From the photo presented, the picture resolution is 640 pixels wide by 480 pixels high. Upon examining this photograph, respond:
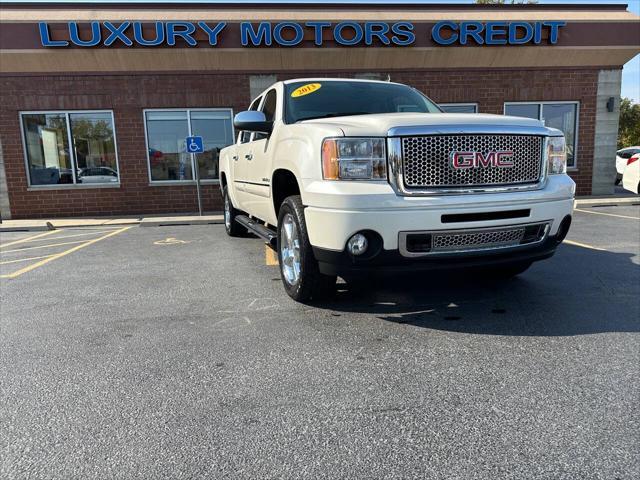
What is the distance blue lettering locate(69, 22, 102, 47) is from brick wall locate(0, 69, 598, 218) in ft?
2.80

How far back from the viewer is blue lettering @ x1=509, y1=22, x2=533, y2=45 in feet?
41.5

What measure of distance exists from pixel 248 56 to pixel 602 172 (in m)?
11.0

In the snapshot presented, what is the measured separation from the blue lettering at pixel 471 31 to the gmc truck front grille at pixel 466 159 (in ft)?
33.1

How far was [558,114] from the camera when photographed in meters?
14.0

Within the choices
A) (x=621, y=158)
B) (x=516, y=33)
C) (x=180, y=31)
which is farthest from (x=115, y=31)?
(x=621, y=158)

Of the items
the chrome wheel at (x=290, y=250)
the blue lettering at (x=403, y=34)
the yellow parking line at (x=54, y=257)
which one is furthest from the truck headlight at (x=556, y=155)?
the blue lettering at (x=403, y=34)

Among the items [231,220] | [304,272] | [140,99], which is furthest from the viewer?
[140,99]

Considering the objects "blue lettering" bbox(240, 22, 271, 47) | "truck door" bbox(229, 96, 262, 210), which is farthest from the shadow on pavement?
"blue lettering" bbox(240, 22, 271, 47)

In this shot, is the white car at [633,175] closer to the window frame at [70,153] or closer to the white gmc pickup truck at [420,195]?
the white gmc pickup truck at [420,195]

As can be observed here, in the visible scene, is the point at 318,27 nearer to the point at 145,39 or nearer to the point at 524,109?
the point at 145,39

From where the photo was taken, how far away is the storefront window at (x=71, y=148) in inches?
490

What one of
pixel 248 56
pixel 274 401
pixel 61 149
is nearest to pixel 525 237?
pixel 274 401

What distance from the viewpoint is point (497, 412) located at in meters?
2.38

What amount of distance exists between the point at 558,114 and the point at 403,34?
5518mm
